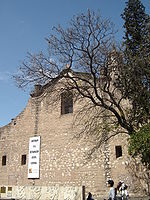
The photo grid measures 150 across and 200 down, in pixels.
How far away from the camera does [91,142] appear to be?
18.0 meters

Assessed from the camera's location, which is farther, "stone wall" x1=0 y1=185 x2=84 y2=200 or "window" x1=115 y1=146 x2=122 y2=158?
"window" x1=115 y1=146 x2=122 y2=158

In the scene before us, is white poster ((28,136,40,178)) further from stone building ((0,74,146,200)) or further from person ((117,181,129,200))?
person ((117,181,129,200))

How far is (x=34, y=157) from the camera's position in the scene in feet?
68.5

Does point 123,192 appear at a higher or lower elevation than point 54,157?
lower

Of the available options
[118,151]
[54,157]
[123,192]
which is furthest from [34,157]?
[123,192]

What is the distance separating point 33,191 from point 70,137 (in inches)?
165

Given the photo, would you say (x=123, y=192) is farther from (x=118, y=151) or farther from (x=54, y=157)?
(x=54, y=157)

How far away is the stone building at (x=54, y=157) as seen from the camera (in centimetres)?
1655

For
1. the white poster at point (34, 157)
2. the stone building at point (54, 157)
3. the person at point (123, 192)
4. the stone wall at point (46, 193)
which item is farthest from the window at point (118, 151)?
the white poster at point (34, 157)

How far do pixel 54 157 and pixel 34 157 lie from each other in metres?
1.90

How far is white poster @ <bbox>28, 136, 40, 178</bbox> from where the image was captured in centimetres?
2048

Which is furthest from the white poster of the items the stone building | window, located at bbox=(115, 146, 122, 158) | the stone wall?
window, located at bbox=(115, 146, 122, 158)

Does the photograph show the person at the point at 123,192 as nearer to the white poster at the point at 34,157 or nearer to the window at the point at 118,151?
the window at the point at 118,151

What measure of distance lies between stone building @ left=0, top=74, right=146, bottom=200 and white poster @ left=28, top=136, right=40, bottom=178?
7 cm
